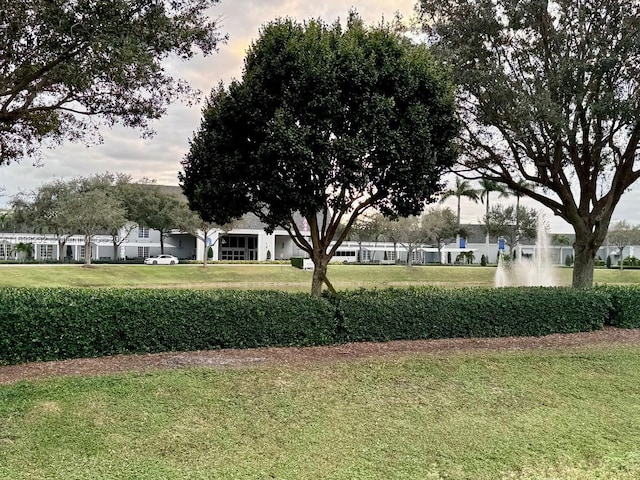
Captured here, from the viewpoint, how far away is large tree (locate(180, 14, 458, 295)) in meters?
7.45

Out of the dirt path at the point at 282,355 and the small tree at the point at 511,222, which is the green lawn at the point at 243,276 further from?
the dirt path at the point at 282,355

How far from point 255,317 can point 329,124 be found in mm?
3391

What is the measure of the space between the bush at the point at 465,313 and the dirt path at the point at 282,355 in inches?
7.7

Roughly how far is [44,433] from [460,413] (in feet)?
14.1

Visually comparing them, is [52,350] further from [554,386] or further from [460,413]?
[554,386]

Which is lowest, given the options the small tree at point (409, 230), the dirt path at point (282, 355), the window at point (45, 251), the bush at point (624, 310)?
the dirt path at point (282, 355)

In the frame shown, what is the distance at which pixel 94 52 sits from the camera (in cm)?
714

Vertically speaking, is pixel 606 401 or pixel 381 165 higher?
pixel 381 165

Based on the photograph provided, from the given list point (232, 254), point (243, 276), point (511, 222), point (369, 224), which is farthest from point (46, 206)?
point (511, 222)

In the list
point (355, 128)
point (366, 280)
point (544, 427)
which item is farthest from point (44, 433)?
point (366, 280)

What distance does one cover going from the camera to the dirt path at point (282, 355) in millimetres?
6438

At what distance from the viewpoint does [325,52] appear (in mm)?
7398

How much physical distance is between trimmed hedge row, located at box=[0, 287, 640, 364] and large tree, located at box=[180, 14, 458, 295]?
1.87 meters

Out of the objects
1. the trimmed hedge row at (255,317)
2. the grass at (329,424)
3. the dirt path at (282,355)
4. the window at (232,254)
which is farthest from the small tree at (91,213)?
the grass at (329,424)
